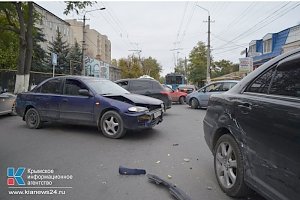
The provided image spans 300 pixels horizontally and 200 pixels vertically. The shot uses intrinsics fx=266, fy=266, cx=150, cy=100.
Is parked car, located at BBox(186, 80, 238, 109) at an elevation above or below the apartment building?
below

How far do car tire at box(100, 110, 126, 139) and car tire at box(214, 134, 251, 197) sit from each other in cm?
310

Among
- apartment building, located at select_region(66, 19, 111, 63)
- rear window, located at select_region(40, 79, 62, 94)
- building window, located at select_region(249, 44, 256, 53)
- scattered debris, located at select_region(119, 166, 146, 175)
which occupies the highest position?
apartment building, located at select_region(66, 19, 111, 63)

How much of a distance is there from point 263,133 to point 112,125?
14.5 ft

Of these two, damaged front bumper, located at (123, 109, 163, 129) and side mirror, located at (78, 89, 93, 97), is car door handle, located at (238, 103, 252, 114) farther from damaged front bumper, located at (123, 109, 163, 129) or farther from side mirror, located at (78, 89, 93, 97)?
side mirror, located at (78, 89, 93, 97)

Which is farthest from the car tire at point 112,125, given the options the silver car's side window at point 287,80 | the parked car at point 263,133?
the silver car's side window at point 287,80

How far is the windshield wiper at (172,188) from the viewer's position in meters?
3.28

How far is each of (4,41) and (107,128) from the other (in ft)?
63.2

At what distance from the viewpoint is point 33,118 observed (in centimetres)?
797

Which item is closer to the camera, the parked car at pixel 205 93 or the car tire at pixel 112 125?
the car tire at pixel 112 125

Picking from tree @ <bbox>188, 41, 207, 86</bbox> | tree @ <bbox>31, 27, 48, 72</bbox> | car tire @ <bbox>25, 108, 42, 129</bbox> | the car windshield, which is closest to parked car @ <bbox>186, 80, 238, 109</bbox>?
the car windshield

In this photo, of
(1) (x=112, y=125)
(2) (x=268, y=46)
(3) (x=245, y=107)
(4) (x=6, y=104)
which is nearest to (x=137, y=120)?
(1) (x=112, y=125)

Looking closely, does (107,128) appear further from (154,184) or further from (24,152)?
(154,184)

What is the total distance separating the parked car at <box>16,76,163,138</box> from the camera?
21.2 ft

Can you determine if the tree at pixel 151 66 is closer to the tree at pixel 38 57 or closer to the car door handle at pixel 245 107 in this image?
the tree at pixel 38 57
